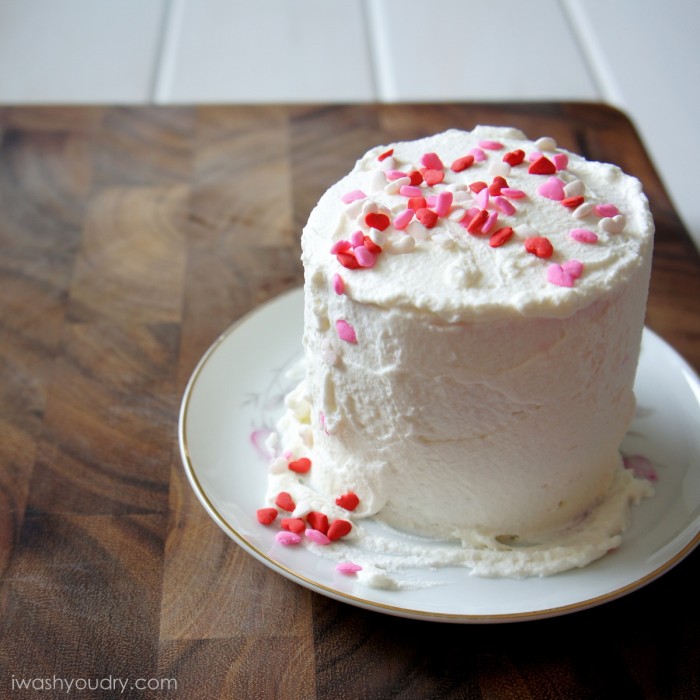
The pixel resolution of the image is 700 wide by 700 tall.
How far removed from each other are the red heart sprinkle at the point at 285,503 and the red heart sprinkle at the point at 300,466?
64 mm

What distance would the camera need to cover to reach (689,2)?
2594 mm

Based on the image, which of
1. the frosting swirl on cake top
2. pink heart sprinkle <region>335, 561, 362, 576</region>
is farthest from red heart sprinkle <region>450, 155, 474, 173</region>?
pink heart sprinkle <region>335, 561, 362, 576</region>

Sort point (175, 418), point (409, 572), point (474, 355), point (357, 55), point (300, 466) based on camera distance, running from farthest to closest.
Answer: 1. point (357, 55)
2. point (175, 418)
3. point (300, 466)
4. point (409, 572)
5. point (474, 355)

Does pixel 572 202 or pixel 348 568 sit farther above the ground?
pixel 572 202

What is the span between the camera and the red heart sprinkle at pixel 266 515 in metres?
1.24

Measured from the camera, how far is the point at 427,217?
3.79 ft

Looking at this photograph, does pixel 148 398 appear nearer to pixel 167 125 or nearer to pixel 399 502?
pixel 399 502

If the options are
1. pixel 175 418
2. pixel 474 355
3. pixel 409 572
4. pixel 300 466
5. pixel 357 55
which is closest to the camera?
pixel 474 355

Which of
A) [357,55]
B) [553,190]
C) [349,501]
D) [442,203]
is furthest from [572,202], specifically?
[357,55]

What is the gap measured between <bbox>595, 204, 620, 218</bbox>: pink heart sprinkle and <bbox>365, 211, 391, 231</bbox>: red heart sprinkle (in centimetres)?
26

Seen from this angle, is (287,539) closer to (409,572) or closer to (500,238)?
(409,572)

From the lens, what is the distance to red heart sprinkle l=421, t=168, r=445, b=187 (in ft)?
4.04

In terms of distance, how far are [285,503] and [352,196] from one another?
1.36 feet

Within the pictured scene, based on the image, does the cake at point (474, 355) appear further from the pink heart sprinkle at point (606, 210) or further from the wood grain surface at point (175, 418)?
the wood grain surface at point (175, 418)
